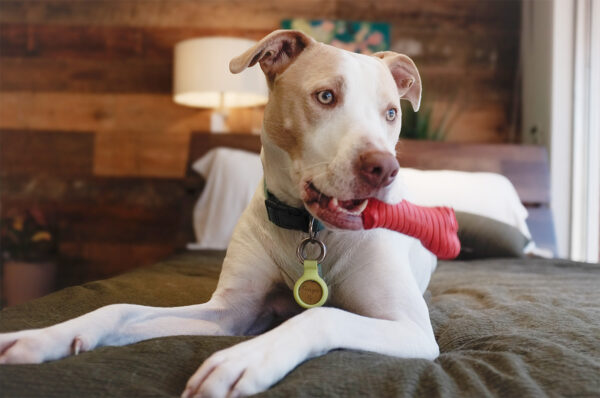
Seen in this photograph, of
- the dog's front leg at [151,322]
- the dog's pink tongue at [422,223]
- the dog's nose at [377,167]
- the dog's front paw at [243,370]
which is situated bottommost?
the dog's front leg at [151,322]

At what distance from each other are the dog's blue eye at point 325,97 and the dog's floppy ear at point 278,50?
6.9 inches

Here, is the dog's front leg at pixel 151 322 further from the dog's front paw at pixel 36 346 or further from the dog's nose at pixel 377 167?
the dog's nose at pixel 377 167

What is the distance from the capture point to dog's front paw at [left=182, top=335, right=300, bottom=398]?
72 centimetres

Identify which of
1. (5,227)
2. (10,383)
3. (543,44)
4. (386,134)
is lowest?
(5,227)

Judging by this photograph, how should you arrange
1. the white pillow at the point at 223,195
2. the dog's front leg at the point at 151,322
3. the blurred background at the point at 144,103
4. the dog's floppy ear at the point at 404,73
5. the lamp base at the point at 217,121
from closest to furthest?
1. the dog's front leg at the point at 151,322
2. the dog's floppy ear at the point at 404,73
3. the white pillow at the point at 223,195
4. the lamp base at the point at 217,121
5. the blurred background at the point at 144,103

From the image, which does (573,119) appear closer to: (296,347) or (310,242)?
(310,242)

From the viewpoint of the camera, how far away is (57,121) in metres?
3.94

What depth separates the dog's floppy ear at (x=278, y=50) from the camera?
1243 mm

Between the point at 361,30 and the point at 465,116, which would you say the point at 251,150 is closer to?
the point at 361,30

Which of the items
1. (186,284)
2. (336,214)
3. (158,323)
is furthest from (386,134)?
(186,284)

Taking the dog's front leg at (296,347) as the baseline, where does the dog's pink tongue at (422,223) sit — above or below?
above

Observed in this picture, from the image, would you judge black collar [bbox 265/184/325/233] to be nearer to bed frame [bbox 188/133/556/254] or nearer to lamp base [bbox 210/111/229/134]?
bed frame [bbox 188/133/556/254]

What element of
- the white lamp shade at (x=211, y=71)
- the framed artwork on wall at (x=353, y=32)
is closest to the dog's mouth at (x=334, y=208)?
the white lamp shade at (x=211, y=71)

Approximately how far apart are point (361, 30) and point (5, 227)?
256cm
